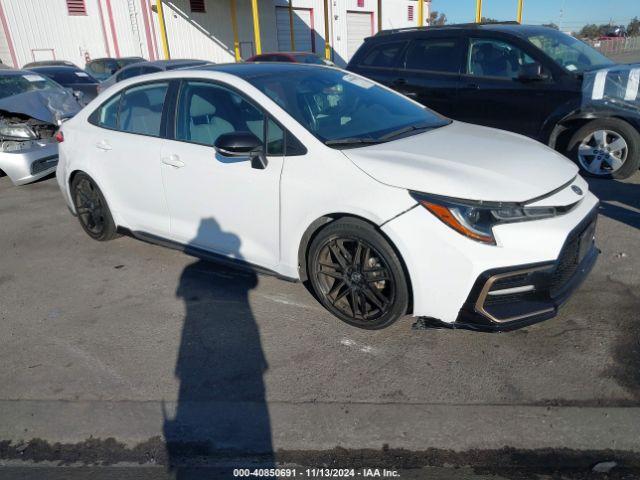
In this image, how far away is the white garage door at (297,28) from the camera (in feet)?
90.1

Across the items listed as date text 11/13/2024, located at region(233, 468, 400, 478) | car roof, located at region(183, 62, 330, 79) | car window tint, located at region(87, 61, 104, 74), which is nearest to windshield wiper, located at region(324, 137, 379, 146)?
car roof, located at region(183, 62, 330, 79)

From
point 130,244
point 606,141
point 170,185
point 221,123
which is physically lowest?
point 130,244

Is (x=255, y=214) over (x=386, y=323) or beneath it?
over

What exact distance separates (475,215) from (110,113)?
3.38 meters

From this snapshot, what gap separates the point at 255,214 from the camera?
3377mm

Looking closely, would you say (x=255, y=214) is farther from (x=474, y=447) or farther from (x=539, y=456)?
(x=539, y=456)

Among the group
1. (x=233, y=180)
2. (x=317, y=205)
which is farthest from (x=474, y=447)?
(x=233, y=180)

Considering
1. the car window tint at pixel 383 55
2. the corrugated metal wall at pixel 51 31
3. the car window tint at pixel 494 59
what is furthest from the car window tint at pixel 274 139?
the corrugated metal wall at pixel 51 31

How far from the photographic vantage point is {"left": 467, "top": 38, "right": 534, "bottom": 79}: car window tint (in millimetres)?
6129

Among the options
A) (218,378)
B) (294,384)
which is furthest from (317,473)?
(218,378)

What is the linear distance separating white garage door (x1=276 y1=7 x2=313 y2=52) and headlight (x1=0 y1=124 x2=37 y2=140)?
73.5 feet

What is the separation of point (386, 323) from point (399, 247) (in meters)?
0.54

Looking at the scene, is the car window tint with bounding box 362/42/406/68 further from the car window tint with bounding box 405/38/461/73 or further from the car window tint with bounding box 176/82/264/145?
the car window tint with bounding box 176/82/264/145

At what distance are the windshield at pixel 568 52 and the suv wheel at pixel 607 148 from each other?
0.73 meters
